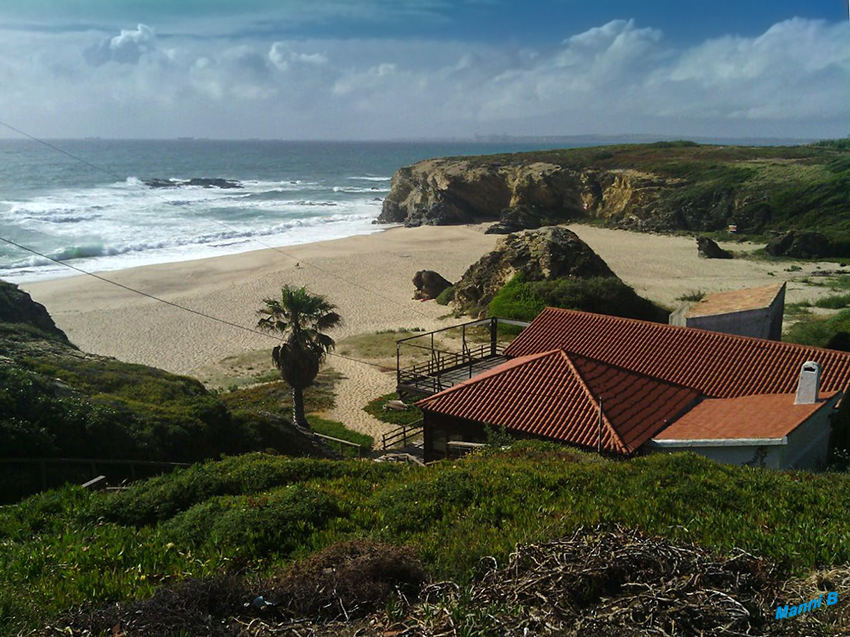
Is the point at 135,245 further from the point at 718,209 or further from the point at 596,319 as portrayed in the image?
the point at 718,209

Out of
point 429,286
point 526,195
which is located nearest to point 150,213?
point 526,195

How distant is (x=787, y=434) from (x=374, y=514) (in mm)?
7728

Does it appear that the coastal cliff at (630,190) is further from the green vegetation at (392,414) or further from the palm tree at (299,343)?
the palm tree at (299,343)

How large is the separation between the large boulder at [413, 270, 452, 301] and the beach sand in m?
0.98

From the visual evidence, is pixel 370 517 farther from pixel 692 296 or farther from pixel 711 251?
pixel 711 251

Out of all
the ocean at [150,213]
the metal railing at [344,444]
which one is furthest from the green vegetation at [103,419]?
the ocean at [150,213]

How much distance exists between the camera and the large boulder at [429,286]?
38250 millimetres

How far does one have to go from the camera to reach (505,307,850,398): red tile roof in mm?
15422

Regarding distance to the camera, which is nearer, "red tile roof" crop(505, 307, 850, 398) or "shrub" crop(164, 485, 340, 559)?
"shrub" crop(164, 485, 340, 559)

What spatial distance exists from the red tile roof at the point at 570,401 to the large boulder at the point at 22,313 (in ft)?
50.8

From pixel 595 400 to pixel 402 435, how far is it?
692cm

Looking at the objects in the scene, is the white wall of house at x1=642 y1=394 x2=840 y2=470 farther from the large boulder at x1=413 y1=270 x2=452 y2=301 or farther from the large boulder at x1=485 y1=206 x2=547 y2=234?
the large boulder at x1=485 y1=206 x2=547 y2=234

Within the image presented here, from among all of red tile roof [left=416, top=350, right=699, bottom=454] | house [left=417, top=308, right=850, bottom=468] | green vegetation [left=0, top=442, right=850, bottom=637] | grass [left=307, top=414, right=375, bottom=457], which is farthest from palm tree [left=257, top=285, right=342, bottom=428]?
green vegetation [left=0, top=442, right=850, bottom=637]

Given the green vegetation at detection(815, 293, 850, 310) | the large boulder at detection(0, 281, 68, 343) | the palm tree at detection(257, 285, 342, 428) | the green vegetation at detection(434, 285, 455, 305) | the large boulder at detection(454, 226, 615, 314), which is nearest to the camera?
the palm tree at detection(257, 285, 342, 428)
